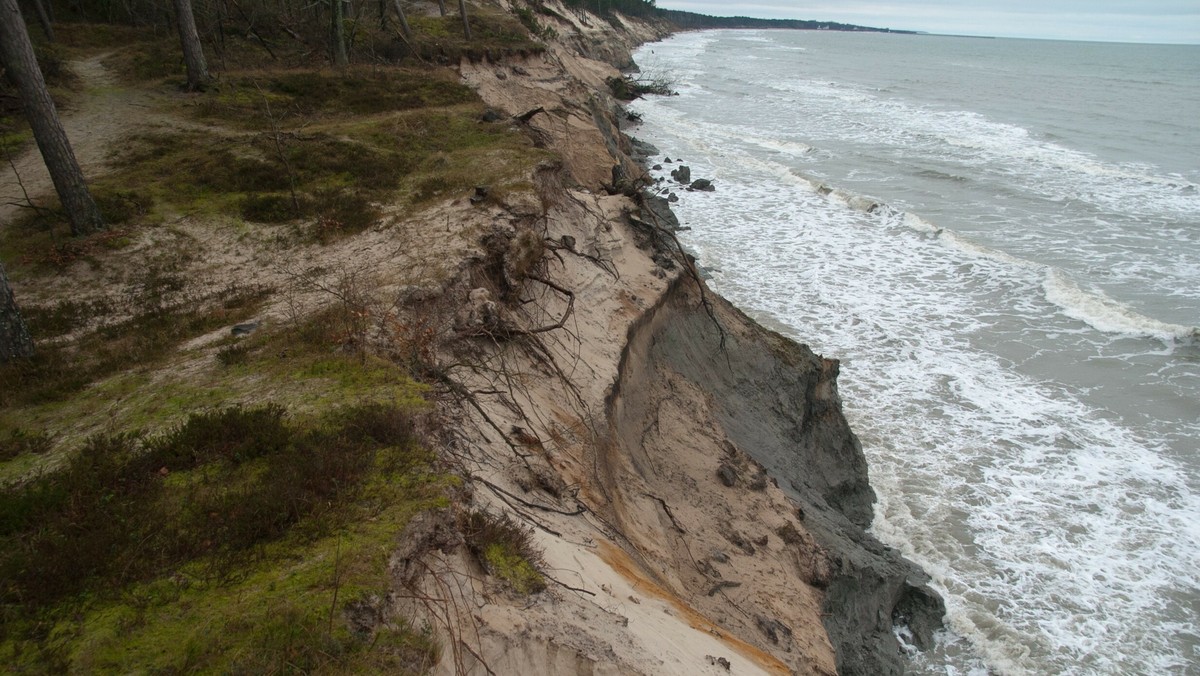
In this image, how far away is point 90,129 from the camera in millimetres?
16250

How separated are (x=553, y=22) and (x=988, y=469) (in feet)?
215

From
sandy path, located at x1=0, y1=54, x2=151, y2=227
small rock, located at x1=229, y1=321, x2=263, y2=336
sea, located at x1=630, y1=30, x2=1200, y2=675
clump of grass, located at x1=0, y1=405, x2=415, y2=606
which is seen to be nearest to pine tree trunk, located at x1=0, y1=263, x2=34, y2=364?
small rock, located at x1=229, y1=321, x2=263, y2=336

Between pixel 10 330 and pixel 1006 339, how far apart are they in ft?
67.5

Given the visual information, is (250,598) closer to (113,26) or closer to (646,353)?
(646,353)

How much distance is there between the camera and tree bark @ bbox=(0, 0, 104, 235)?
9617 mm

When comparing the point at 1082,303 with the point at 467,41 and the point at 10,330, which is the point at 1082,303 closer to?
the point at 10,330

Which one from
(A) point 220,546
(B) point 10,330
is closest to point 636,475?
(A) point 220,546

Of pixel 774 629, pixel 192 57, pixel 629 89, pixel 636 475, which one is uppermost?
pixel 192 57

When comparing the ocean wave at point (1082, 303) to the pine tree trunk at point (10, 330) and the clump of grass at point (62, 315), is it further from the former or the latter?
the pine tree trunk at point (10, 330)

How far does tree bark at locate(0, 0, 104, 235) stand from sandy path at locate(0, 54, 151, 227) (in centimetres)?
96

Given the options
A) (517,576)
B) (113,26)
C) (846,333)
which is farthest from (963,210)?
(113,26)

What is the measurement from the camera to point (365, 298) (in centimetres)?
841

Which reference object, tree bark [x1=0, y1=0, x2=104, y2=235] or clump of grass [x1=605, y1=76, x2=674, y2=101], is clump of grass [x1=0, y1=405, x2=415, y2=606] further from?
clump of grass [x1=605, y1=76, x2=674, y2=101]

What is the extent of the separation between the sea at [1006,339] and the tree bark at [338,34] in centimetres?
1399
